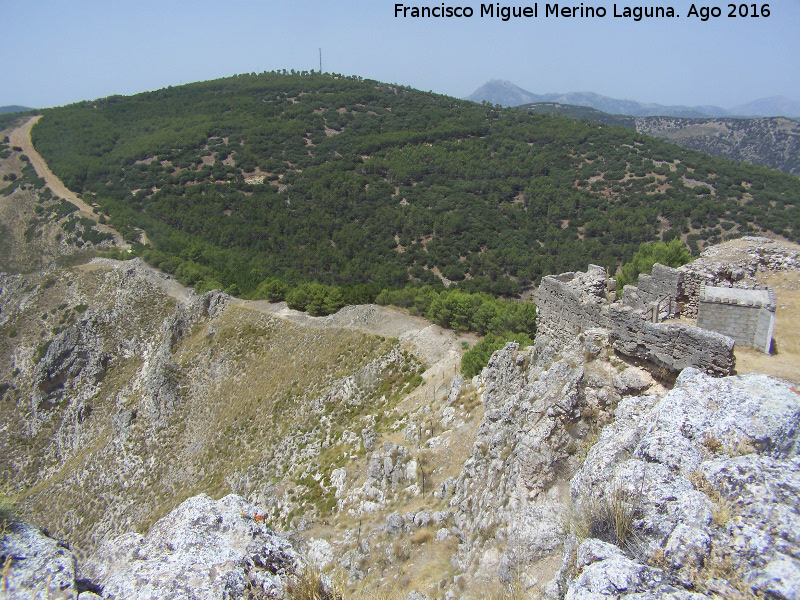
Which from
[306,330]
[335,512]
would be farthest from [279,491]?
[306,330]

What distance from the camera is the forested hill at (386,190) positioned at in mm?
58969

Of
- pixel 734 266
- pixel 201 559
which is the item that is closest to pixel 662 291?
pixel 734 266

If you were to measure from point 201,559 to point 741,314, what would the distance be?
13436mm

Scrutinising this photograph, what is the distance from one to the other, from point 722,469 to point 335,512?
1580 cm

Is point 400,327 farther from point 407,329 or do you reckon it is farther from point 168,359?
point 168,359

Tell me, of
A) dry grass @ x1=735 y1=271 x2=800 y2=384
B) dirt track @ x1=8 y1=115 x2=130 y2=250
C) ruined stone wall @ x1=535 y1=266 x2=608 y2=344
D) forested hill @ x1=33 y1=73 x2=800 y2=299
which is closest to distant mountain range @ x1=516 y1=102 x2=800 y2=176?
forested hill @ x1=33 y1=73 x2=800 y2=299

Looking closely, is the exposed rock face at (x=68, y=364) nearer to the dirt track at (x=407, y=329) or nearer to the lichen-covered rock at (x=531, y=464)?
the dirt track at (x=407, y=329)

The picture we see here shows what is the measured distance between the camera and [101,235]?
204ft

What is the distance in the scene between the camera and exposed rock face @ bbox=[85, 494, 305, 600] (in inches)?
221

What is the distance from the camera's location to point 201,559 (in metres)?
5.98

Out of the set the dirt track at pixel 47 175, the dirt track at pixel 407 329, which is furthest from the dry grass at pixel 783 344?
the dirt track at pixel 47 175

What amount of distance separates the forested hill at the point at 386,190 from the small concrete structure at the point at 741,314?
28413 mm

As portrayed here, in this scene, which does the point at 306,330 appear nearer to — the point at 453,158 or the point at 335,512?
the point at 335,512

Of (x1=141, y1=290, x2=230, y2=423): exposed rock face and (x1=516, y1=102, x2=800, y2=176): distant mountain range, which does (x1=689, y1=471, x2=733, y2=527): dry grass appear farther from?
(x1=516, y1=102, x2=800, y2=176): distant mountain range
